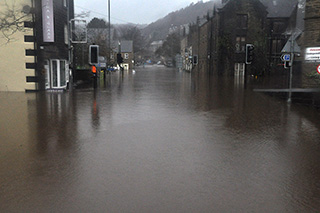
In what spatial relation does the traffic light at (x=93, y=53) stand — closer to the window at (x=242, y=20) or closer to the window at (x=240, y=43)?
the window at (x=240, y=43)

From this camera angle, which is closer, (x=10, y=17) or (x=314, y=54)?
(x=314, y=54)

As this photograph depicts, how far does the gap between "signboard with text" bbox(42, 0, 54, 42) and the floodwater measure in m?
8.82

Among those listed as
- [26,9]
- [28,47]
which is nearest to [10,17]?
[26,9]

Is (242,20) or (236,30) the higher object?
(242,20)

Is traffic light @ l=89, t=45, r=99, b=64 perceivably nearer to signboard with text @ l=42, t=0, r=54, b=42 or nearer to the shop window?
the shop window

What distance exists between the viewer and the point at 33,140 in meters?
7.32

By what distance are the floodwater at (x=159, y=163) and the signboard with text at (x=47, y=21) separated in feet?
28.9

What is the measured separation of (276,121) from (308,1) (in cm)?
1087

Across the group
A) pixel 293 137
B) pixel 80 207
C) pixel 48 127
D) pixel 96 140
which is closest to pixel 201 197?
pixel 80 207

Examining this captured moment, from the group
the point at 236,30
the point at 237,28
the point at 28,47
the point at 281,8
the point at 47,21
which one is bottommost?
the point at 28,47

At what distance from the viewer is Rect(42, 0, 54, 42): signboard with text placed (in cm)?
1809

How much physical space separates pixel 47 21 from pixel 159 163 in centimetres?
1502

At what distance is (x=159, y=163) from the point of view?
5676 mm

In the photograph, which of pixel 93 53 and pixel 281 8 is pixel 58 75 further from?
pixel 281 8
